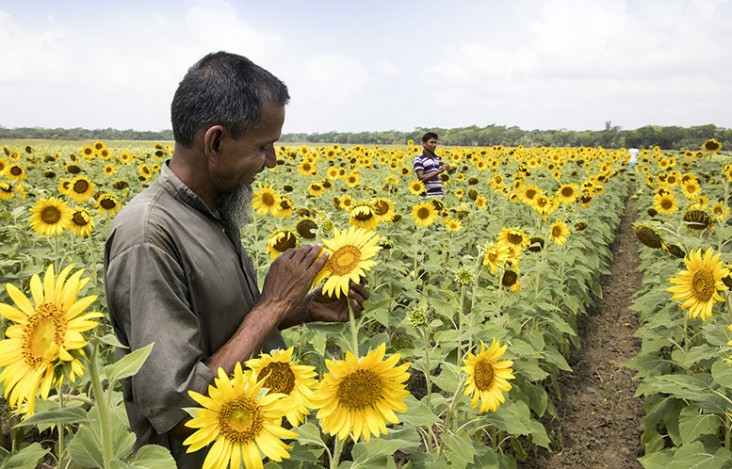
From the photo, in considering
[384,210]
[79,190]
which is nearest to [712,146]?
[384,210]

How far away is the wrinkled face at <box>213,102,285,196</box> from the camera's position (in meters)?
1.60

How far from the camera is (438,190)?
8141 mm

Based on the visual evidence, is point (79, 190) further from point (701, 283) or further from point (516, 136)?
point (516, 136)

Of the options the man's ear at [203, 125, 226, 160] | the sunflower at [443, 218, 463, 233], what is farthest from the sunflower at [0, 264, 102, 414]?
the sunflower at [443, 218, 463, 233]

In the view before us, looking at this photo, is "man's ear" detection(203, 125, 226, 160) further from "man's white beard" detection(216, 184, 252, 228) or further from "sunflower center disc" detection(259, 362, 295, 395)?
"sunflower center disc" detection(259, 362, 295, 395)

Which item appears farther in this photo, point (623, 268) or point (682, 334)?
point (623, 268)

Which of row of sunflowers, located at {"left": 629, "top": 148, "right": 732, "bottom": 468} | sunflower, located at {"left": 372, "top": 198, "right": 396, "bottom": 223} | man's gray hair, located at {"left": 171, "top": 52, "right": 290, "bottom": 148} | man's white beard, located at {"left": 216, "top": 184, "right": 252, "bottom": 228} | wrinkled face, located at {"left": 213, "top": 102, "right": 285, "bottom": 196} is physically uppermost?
man's gray hair, located at {"left": 171, "top": 52, "right": 290, "bottom": 148}

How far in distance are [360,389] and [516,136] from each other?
42.3m

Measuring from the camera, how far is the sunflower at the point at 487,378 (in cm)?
203

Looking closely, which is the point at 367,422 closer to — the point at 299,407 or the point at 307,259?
the point at 299,407

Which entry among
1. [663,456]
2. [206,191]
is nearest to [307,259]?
[206,191]

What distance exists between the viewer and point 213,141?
1.58 meters

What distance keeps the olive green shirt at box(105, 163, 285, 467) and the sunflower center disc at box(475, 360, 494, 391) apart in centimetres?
97

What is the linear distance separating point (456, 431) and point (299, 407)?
141 centimetres
